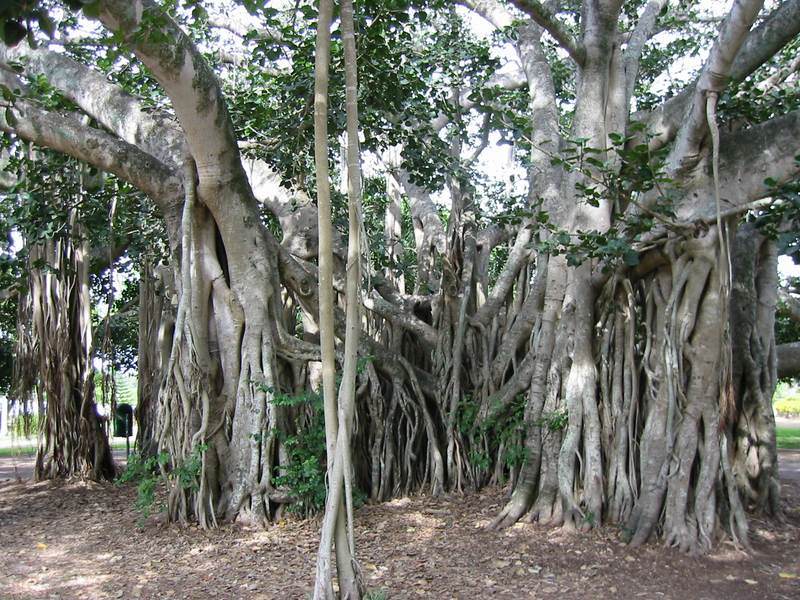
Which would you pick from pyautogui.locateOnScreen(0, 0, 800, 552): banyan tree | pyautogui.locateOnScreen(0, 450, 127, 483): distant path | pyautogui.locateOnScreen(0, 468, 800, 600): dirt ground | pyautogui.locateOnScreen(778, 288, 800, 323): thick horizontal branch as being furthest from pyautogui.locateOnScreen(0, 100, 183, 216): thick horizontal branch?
pyautogui.locateOnScreen(778, 288, 800, 323): thick horizontal branch

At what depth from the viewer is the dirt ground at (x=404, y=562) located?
4695 millimetres

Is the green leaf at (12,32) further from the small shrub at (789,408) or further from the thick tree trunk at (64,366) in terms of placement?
the small shrub at (789,408)

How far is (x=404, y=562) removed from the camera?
5234 mm

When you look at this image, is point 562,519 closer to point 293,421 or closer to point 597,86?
point 293,421

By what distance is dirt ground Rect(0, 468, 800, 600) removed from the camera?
470 cm

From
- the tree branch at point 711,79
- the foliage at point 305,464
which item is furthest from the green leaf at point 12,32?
the foliage at point 305,464

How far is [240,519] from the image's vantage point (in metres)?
6.21

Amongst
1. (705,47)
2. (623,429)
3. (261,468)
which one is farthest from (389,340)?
(705,47)

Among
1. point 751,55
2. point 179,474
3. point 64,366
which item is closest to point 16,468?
point 64,366

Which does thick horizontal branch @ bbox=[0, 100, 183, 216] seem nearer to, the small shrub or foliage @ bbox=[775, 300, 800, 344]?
foliage @ bbox=[775, 300, 800, 344]

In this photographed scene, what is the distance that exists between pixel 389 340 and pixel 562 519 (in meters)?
3.07

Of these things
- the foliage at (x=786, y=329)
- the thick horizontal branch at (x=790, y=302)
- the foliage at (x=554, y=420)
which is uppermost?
the thick horizontal branch at (x=790, y=302)

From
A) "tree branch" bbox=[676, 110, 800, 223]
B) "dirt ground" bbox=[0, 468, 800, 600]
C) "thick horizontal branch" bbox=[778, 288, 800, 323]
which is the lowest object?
"dirt ground" bbox=[0, 468, 800, 600]

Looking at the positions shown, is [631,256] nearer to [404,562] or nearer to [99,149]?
[404,562]
